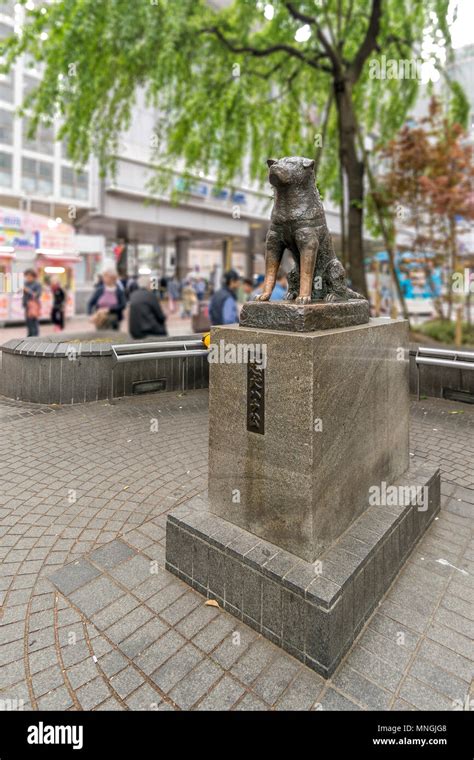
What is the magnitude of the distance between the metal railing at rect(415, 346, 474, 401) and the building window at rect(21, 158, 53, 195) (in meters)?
26.6

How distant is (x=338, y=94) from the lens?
1013 centimetres

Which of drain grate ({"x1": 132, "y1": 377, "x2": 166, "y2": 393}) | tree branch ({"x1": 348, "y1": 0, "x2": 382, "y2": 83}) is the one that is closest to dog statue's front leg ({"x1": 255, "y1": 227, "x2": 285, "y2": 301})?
drain grate ({"x1": 132, "y1": 377, "x2": 166, "y2": 393})

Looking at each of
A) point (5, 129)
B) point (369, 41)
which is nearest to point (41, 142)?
point (5, 129)

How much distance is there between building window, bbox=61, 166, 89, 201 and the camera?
27.6 meters

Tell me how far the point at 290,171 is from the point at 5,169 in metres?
29.1

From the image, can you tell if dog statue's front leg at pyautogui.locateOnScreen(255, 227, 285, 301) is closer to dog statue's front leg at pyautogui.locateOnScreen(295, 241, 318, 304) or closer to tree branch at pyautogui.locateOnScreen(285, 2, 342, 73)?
dog statue's front leg at pyautogui.locateOnScreen(295, 241, 318, 304)

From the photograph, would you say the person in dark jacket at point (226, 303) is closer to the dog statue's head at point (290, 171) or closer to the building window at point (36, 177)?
the dog statue's head at point (290, 171)

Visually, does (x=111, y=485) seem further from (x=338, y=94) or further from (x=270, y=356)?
(x=338, y=94)

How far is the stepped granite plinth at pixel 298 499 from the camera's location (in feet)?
8.27

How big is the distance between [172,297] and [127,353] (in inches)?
721

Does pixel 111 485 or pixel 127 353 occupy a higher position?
pixel 127 353
